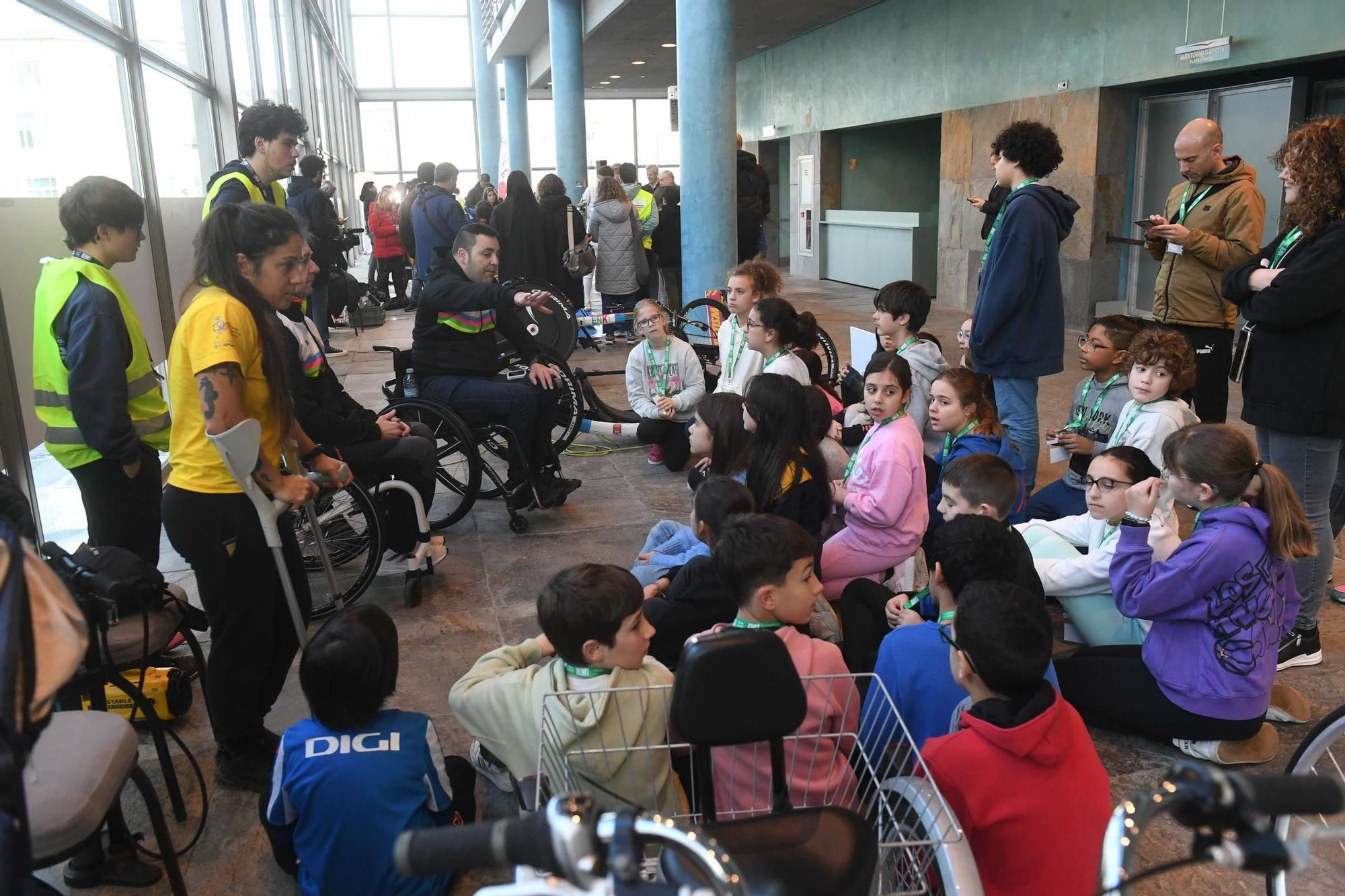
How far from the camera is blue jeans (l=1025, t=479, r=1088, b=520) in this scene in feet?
12.6

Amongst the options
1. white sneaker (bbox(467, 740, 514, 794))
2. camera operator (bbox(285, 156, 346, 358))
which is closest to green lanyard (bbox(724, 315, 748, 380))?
white sneaker (bbox(467, 740, 514, 794))

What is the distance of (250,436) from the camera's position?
225 centimetres

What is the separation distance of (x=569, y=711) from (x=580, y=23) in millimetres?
15457

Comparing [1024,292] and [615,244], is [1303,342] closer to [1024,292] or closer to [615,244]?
[1024,292]

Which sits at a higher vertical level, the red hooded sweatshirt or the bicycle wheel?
the red hooded sweatshirt

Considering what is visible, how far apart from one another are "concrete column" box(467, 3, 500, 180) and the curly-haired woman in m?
24.2

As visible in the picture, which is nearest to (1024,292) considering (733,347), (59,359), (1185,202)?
(1185,202)

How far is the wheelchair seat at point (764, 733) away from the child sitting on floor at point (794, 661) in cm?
47

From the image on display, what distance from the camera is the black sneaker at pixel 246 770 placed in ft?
8.27

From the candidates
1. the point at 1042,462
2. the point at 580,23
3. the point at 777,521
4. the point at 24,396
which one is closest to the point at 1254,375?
the point at 777,521

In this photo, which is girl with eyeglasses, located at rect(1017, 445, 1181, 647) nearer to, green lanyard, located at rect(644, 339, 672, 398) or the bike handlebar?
the bike handlebar

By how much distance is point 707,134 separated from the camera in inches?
331

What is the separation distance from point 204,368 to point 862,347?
11.3 feet

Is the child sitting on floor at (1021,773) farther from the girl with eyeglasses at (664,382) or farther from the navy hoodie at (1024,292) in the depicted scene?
the girl with eyeglasses at (664,382)
